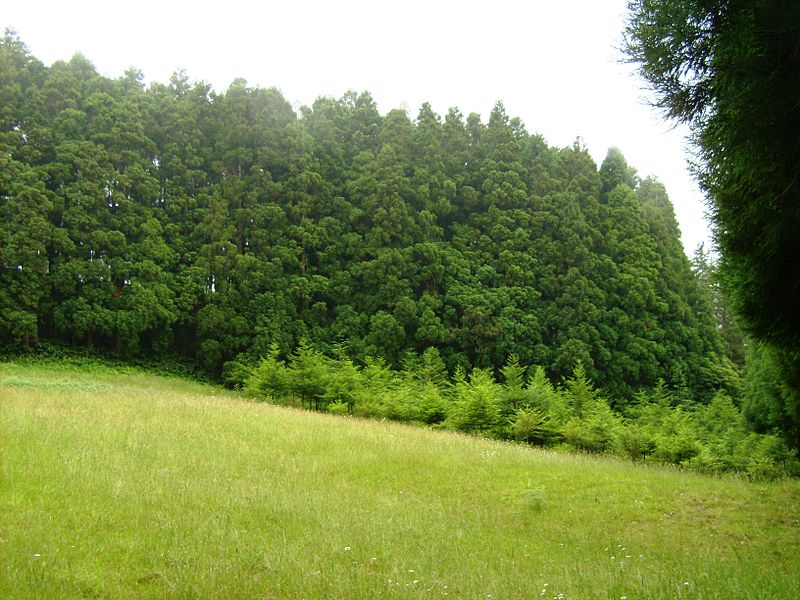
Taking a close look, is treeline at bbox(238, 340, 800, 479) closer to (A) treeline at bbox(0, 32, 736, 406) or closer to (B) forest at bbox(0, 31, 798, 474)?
(B) forest at bbox(0, 31, 798, 474)

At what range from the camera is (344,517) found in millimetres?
6902

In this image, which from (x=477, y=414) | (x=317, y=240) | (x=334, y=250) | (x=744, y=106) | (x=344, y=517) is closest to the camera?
(x=744, y=106)

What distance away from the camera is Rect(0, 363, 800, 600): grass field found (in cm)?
459

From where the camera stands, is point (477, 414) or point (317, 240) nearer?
point (477, 414)

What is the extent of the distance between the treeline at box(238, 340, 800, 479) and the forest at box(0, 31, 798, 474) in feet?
0.97

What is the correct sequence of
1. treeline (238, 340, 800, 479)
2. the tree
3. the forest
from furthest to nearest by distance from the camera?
the forest, treeline (238, 340, 800, 479), the tree

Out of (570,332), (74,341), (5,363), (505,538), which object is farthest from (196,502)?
(570,332)

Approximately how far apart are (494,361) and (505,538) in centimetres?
2457

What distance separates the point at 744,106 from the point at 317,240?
28890 millimetres

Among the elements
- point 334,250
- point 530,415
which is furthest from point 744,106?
point 334,250

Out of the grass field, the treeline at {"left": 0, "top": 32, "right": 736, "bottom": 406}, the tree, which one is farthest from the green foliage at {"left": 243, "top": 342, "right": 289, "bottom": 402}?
the tree

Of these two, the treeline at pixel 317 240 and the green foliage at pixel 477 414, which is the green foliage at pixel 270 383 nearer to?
the treeline at pixel 317 240

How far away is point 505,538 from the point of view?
6.77m

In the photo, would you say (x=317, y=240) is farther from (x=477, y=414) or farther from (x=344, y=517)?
(x=344, y=517)
